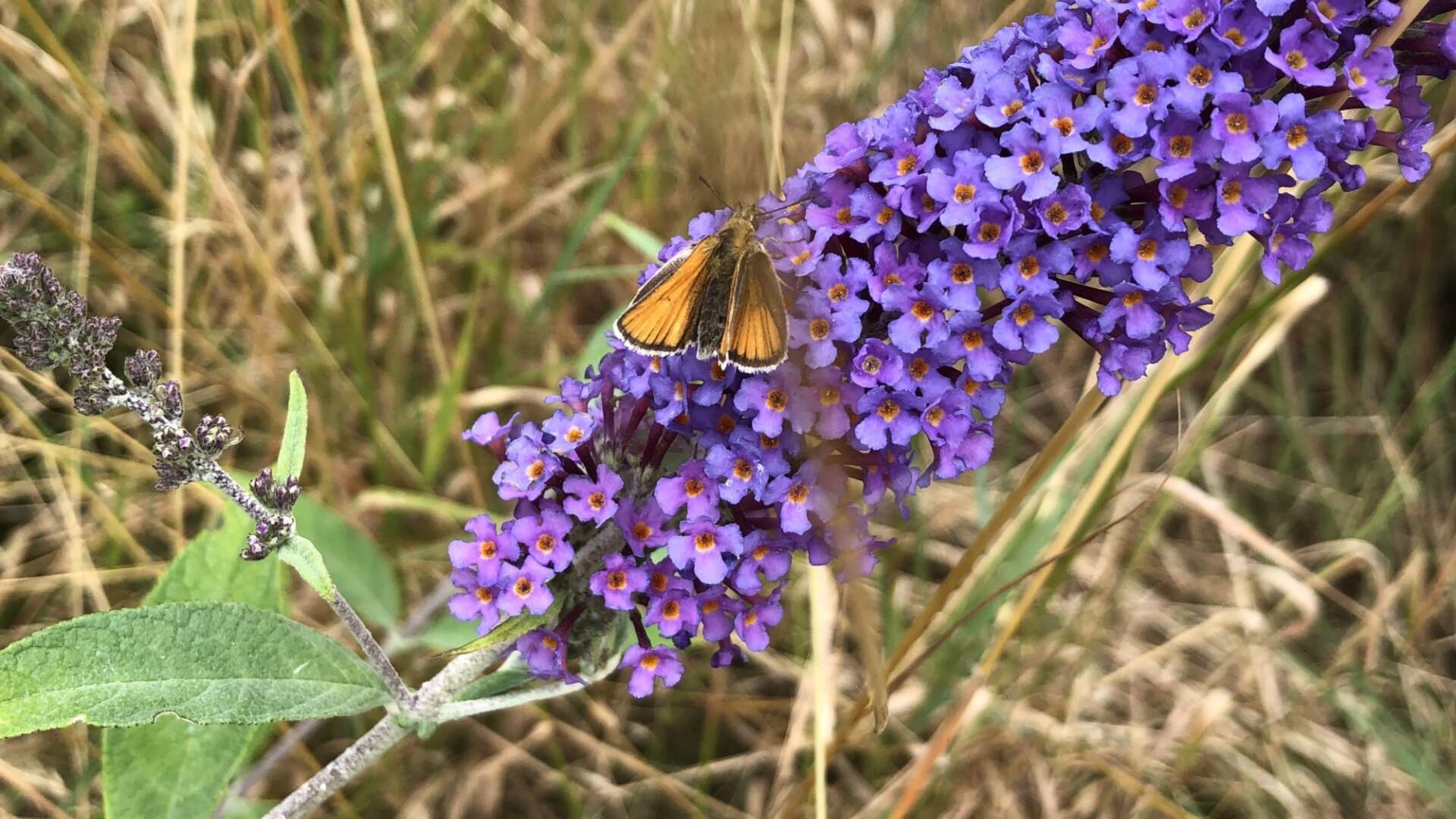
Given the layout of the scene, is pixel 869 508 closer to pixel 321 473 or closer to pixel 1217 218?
pixel 1217 218

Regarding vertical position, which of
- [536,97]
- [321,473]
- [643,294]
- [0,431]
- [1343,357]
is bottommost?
[643,294]

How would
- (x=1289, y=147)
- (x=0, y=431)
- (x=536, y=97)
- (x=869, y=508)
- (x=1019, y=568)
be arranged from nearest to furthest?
Answer: (x=1289, y=147)
(x=869, y=508)
(x=1019, y=568)
(x=0, y=431)
(x=536, y=97)

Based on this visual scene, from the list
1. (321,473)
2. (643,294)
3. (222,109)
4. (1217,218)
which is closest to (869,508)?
(643,294)

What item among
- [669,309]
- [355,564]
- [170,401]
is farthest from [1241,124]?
[355,564]

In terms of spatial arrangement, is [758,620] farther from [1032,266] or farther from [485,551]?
[1032,266]

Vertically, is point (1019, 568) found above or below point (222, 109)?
below

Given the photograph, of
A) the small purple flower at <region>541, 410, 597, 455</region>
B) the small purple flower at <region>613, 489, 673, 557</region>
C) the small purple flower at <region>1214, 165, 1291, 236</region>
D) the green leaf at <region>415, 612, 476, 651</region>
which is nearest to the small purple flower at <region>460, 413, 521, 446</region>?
the small purple flower at <region>541, 410, 597, 455</region>

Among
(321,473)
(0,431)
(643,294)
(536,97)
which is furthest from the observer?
(536,97)

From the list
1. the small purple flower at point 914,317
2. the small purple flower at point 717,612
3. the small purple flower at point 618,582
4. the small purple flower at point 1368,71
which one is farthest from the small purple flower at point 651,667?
the small purple flower at point 1368,71

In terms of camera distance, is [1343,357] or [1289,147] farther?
[1343,357]
